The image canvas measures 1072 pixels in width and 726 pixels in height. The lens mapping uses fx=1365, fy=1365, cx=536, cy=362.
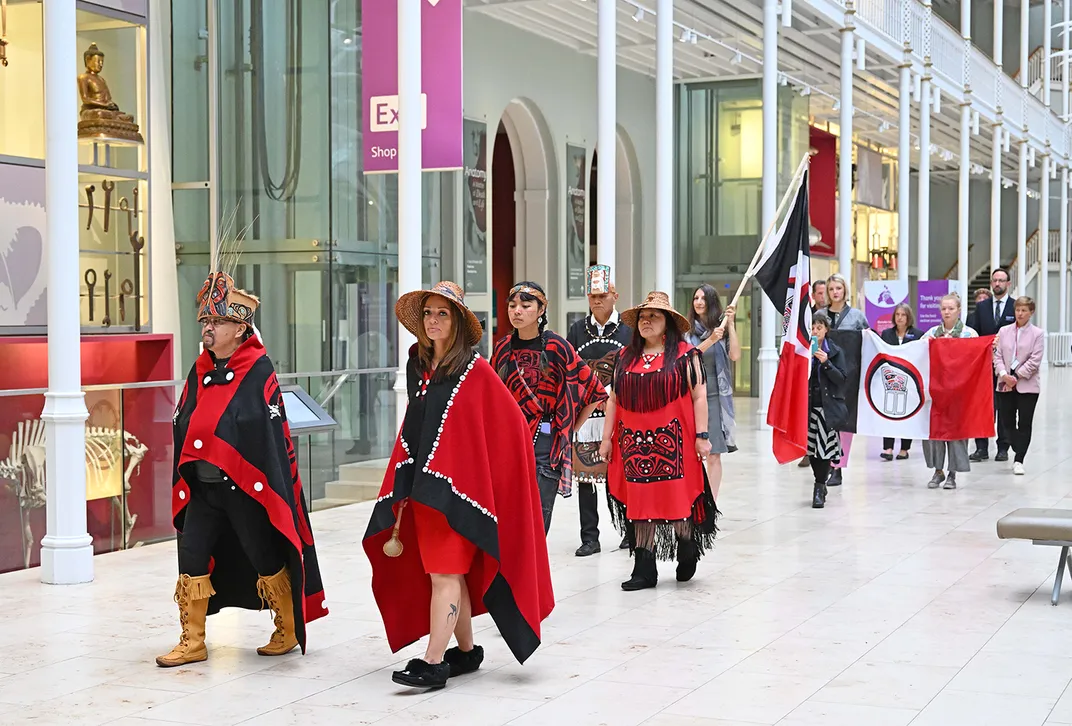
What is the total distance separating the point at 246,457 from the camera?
5.66 metres

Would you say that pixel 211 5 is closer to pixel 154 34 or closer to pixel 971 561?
pixel 154 34

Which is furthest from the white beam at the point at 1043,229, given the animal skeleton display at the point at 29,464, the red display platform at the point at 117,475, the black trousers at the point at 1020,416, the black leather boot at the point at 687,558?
the animal skeleton display at the point at 29,464

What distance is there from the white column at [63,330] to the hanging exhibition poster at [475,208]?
12.3m

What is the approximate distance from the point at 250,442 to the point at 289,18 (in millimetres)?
8629

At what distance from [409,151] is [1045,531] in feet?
17.8

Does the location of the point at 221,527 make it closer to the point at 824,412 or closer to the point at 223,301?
the point at 223,301

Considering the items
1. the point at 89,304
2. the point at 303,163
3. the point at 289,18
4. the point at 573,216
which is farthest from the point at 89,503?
the point at 573,216

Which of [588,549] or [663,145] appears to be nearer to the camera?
[588,549]

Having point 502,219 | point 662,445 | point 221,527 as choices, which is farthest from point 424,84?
point 502,219

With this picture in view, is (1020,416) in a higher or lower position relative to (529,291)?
lower

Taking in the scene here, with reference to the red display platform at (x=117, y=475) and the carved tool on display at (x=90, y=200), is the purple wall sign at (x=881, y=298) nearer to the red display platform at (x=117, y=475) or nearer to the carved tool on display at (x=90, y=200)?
the carved tool on display at (x=90, y=200)

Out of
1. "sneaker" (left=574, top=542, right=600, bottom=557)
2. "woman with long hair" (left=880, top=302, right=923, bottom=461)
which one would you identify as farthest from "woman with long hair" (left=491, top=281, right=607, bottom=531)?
"woman with long hair" (left=880, top=302, right=923, bottom=461)

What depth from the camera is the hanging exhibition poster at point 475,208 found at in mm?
20062

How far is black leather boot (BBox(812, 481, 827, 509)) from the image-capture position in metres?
10.8
